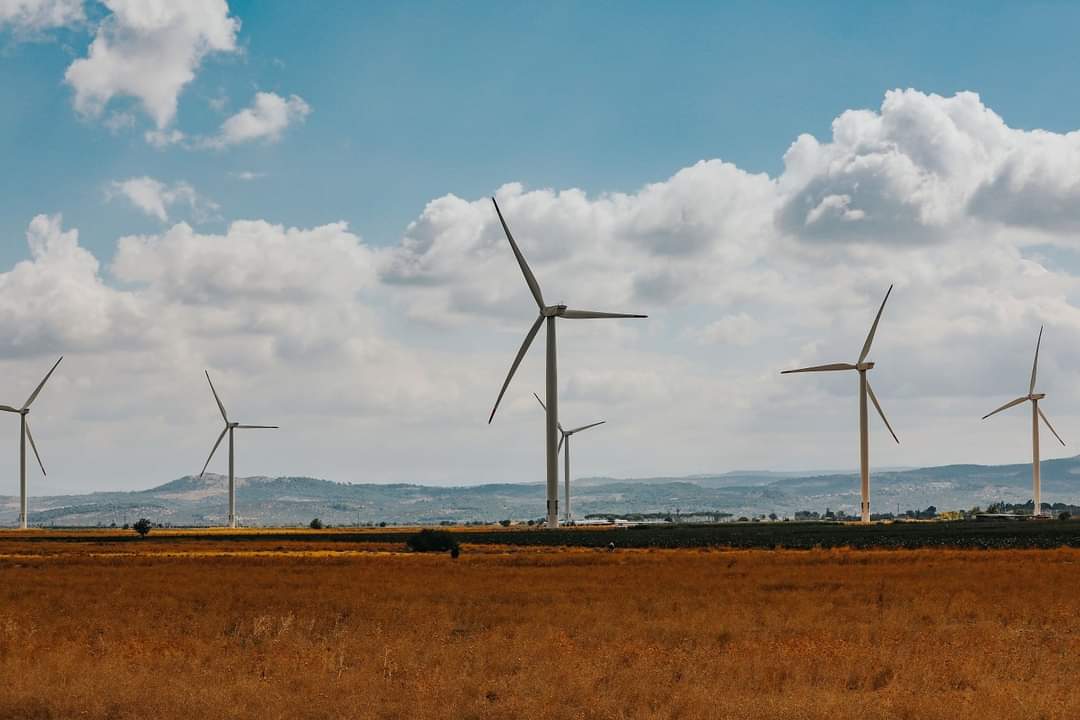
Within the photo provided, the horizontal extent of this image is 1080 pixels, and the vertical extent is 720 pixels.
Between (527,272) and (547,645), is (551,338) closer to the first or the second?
(527,272)

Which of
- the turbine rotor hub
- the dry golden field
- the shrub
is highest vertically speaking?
the turbine rotor hub

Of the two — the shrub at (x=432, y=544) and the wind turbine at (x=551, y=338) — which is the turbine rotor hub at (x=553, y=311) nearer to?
the wind turbine at (x=551, y=338)

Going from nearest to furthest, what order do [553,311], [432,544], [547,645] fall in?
1. [547,645]
2. [432,544]
3. [553,311]

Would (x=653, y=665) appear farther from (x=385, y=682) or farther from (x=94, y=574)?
(x=94, y=574)

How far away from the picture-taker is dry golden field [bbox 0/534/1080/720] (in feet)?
73.1

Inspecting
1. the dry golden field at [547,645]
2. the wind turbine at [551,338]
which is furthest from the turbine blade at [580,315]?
the dry golden field at [547,645]

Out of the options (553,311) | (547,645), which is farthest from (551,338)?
(547,645)

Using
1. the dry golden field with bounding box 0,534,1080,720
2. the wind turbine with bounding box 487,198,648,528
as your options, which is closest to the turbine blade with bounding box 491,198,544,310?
the wind turbine with bounding box 487,198,648,528

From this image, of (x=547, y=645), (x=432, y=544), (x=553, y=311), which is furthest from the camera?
(x=553, y=311)

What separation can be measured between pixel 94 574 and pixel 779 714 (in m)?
52.6

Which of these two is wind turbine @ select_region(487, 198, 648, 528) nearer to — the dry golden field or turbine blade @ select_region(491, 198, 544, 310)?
turbine blade @ select_region(491, 198, 544, 310)

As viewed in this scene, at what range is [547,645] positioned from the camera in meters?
30.5

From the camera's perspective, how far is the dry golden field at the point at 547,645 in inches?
877

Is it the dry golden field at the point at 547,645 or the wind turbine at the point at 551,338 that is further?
the wind turbine at the point at 551,338
